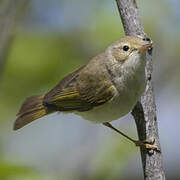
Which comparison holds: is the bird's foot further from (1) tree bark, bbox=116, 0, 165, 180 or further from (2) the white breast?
(2) the white breast

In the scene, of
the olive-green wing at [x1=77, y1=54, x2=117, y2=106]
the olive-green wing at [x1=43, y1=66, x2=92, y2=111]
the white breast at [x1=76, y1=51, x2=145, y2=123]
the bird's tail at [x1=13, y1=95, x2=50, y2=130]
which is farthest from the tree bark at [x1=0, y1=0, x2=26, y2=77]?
the bird's tail at [x1=13, y1=95, x2=50, y2=130]

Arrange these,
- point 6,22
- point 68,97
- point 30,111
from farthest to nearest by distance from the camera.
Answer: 1. point 30,111
2. point 68,97
3. point 6,22

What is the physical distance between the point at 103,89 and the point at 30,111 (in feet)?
3.12

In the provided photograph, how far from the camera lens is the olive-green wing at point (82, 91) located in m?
3.49

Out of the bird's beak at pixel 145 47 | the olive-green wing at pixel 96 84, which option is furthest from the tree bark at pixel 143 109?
the olive-green wing at pixel 96 84

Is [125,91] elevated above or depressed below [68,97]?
below

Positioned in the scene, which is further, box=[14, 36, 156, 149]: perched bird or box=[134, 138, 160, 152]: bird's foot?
box=[14, 36, 156, 149]: perched bird

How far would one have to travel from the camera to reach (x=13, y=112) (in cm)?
443

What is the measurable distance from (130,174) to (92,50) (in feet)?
5.70

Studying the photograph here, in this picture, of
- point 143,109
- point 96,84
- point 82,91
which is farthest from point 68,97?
point 143,109

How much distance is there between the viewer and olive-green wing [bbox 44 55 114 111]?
349 centimetres

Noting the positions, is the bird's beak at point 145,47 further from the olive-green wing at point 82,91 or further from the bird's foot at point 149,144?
the bird's foot at point 149,144

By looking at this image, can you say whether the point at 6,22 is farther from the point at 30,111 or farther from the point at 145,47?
the point at 30,111

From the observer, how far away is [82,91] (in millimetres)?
3662
